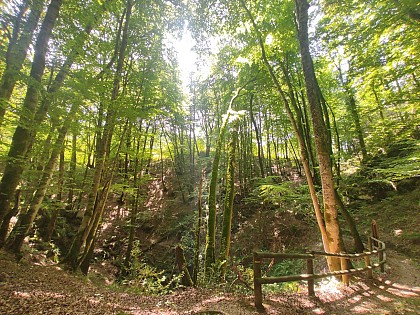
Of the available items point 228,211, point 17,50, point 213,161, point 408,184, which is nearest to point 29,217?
point 17,50

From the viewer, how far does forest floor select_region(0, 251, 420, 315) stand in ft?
13.6

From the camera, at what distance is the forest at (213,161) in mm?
5113

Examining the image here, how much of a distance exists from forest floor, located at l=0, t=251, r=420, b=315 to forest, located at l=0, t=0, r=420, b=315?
5 centimetres

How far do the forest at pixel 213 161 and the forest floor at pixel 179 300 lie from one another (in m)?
0.05

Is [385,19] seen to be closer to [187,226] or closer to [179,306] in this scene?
[179,306]

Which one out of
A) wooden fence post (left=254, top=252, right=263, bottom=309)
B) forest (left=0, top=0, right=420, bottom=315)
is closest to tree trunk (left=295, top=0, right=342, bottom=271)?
forest (left=0, top=0, right=420, bottom=315)

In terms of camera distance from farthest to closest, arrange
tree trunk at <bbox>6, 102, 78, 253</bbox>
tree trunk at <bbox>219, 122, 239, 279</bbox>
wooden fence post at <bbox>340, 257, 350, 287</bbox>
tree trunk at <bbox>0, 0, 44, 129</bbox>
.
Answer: tree trunk at <bbox>219, 122, 239, 279</bbox>, tree trunk at <bbox>6, 102, 78, 253</bbox>, wooden fence post at <bbox>340, 257, 350, 287</bbox>, tree trunk at <bbox>0, 0, 44, 129</bbox>

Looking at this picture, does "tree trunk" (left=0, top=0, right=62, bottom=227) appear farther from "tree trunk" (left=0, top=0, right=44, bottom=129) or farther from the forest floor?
the forest floor

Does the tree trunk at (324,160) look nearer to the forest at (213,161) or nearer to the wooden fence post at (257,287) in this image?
the forest at (213,161)

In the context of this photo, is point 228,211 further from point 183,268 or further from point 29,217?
point 29,217

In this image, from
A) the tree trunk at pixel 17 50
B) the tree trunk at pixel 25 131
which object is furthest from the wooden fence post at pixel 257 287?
the tree trunk at pixel 17 50

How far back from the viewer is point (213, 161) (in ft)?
34.3

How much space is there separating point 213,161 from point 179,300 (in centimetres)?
599

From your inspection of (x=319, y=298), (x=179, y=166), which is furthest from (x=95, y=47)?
(x=179, y=166)
